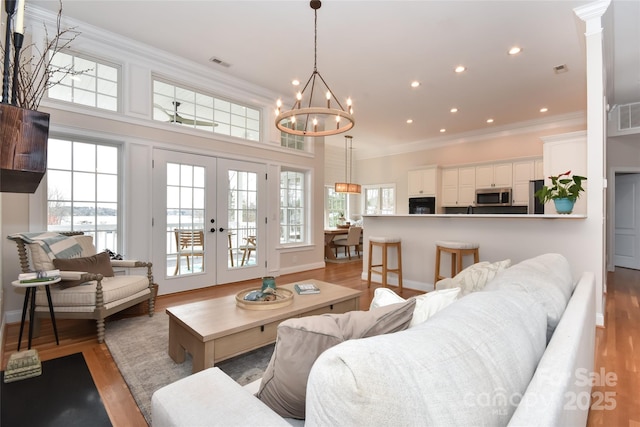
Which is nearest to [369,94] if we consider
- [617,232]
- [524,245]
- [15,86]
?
[524,245]

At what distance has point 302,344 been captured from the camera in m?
0.86

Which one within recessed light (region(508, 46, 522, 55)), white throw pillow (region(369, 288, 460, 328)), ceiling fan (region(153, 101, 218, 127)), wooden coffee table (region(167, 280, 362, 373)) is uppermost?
recessed light (region(508, 46, 522, 55))

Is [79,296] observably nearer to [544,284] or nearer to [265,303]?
[265,303]

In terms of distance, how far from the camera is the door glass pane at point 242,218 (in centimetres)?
480

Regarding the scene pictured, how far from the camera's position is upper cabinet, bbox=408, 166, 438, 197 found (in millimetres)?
7477

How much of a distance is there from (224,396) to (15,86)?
1069mm

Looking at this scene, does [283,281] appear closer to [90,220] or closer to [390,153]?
[90,220]

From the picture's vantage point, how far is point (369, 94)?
5109 mm

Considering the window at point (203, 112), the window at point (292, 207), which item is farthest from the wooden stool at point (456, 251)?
the window at point (203, 112)

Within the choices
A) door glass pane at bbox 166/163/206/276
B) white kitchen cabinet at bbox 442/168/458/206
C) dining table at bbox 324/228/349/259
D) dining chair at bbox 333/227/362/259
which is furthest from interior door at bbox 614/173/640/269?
door glass pane at bbox 166/163/206/276

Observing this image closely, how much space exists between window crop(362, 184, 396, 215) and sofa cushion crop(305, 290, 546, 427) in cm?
814

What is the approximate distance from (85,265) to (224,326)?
1.81 metres

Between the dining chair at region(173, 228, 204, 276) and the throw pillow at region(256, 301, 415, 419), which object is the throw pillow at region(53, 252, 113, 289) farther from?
the throw pillow at region(256, 301, 415, 419)

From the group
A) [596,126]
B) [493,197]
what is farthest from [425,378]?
[493,197]
